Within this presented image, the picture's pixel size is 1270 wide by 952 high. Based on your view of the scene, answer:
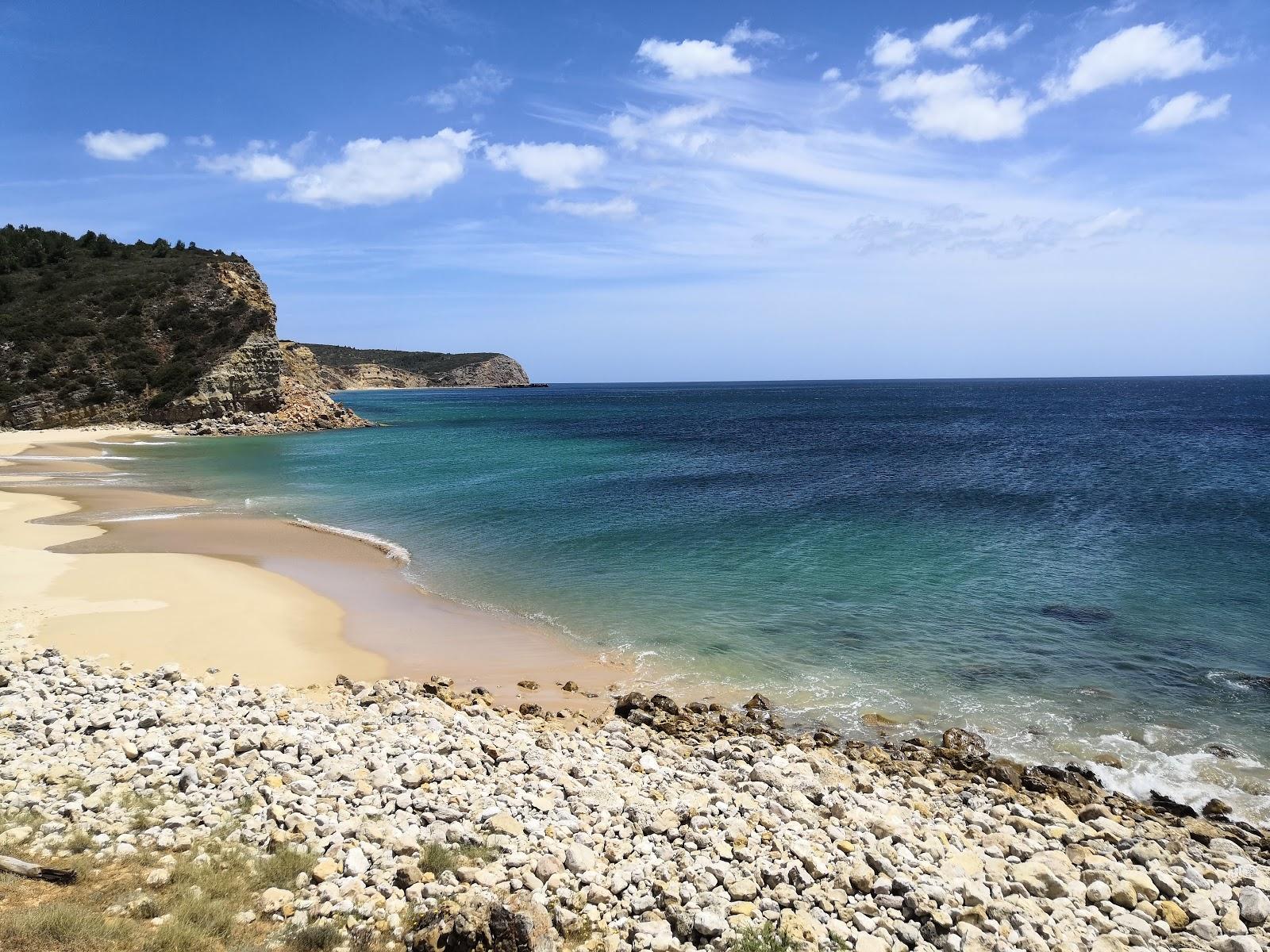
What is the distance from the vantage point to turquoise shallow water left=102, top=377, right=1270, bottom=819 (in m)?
12.0

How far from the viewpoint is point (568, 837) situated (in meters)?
6.90

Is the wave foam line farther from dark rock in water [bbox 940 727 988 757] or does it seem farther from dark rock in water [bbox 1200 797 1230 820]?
dark rock in water [bbox 1200 797 1230 820]

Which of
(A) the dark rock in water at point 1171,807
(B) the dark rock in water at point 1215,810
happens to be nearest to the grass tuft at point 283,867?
(A) the dark rock in water at point 1171,807

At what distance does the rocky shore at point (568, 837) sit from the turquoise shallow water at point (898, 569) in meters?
2.91

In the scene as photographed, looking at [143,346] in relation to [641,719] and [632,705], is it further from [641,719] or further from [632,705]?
[641,719]

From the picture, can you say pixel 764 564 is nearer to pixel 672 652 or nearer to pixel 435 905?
pixel 672 652

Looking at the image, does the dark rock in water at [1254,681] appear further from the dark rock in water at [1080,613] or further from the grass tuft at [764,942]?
the grass tuft at [764,942]

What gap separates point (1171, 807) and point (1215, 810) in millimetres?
510

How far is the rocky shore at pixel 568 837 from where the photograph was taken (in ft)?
19.0

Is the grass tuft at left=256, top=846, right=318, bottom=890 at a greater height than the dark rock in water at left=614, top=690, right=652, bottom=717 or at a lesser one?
greater

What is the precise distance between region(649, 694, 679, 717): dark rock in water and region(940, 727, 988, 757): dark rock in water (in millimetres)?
3897

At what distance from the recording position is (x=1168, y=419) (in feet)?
246

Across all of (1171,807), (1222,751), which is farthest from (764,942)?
(1222,751)

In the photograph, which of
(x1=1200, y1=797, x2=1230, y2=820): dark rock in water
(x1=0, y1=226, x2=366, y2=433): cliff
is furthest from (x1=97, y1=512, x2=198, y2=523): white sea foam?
(x1=0, y1=226, x2=366, y2=433): cliff
